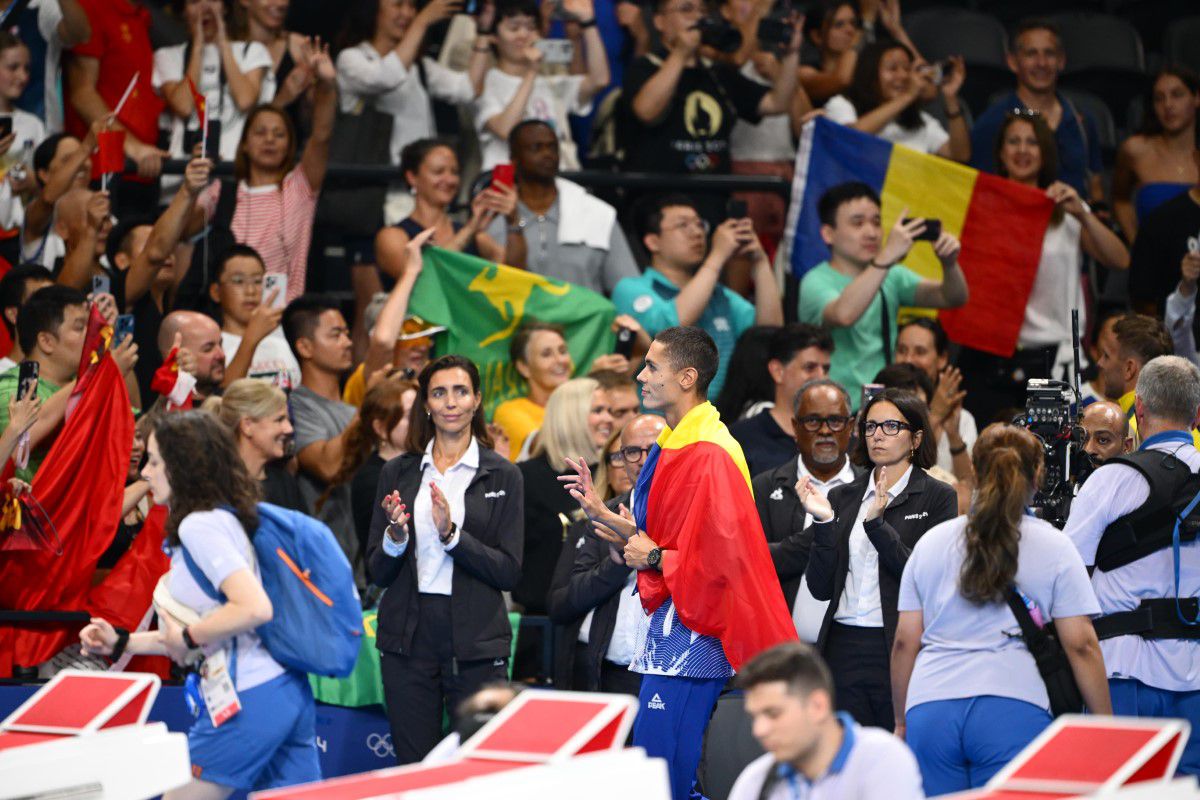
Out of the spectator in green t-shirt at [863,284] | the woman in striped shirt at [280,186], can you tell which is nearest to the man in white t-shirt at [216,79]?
the woman in striped shirt at [280,186]

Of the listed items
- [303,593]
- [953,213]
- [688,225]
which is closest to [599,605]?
[303,593]

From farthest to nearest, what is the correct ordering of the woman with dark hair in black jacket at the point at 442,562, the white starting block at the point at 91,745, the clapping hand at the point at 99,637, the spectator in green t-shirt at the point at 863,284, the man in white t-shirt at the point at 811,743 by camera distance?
the spectator in green t-shirt at the point at 863,284, the woman with dark hair in black jacket at the point at 442,562, the clapping hand at the point at 99,637, the white starting block at the point at 91,745, the man in white t-shirt at the point at 811,743

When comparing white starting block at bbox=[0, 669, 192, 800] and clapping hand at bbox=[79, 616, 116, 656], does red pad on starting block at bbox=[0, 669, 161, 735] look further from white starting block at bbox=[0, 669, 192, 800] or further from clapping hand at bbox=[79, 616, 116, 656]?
clapping hand at bbox=[79, 616, 116, 656]

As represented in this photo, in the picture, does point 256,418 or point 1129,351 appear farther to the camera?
→ point 1129,351

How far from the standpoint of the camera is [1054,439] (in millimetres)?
6355

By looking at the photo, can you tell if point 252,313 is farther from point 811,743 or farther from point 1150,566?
point 811,743

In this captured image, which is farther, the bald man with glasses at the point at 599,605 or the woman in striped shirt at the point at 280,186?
the woman in striped shirt at the point at 280,186

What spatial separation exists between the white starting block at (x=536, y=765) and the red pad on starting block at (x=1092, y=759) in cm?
86

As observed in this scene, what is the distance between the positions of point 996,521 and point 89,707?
273cm

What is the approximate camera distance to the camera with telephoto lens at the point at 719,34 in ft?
33.8

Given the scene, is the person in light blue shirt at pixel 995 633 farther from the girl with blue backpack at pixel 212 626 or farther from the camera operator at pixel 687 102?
the camera operator at pixel 687 102

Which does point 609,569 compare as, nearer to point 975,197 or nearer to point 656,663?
point 656,663

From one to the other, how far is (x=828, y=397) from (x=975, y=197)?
11.4ft

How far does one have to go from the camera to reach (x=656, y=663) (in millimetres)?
6160
